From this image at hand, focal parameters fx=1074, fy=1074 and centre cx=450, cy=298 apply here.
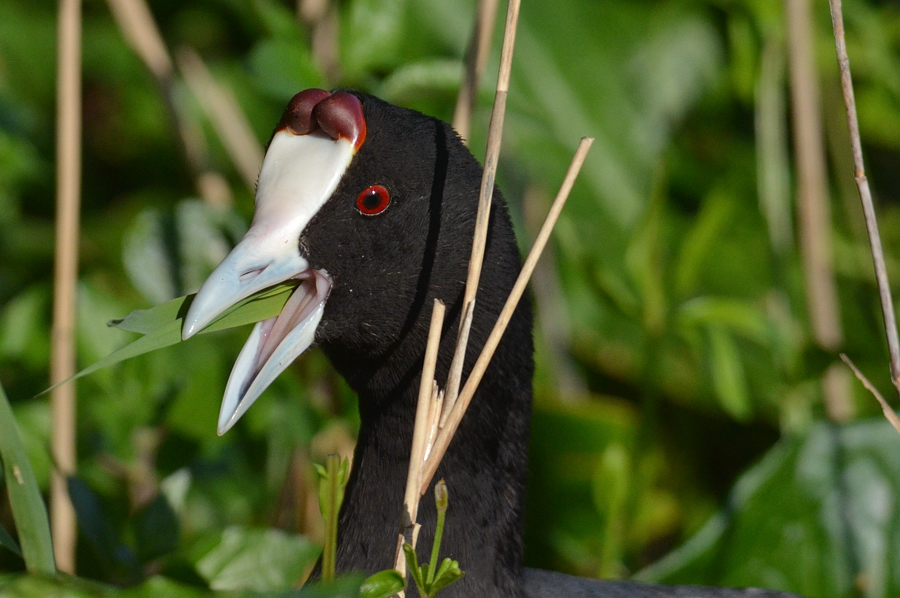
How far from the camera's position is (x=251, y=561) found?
130 centimetres

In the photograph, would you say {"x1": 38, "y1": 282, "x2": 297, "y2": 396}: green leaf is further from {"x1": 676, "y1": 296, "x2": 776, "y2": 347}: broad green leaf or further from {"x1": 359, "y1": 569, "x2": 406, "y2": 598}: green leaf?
{"x1": 676, "y1": 296, "x2": 776, "y2": 347}: broad green leaf

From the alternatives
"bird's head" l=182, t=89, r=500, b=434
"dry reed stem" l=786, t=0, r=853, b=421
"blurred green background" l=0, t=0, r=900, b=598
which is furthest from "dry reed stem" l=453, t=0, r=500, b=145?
"dry reed stem" l=786, t=0, r=853, b=421

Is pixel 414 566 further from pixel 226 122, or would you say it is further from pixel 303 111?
pixel 226 122

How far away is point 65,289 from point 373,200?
2.08 feet

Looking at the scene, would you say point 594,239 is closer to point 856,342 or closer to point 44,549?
point 856,342

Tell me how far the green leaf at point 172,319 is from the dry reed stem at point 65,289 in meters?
0.51

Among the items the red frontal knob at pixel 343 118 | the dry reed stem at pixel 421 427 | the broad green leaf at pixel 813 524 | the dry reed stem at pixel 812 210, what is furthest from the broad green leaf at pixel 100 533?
the dry reed stem at pixel 812 210

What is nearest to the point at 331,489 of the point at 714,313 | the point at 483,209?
the point at 483,209

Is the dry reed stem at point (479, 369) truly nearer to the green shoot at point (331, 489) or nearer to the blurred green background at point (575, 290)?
the green shoot at point (331, 489)

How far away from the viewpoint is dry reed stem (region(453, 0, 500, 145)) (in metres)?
1.38

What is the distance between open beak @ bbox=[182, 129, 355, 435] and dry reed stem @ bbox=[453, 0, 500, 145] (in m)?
0.36

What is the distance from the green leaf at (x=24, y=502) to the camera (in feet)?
2.92

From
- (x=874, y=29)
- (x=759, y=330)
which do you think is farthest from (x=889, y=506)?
(x=874, y=29)

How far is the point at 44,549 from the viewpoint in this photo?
0.89 meters
